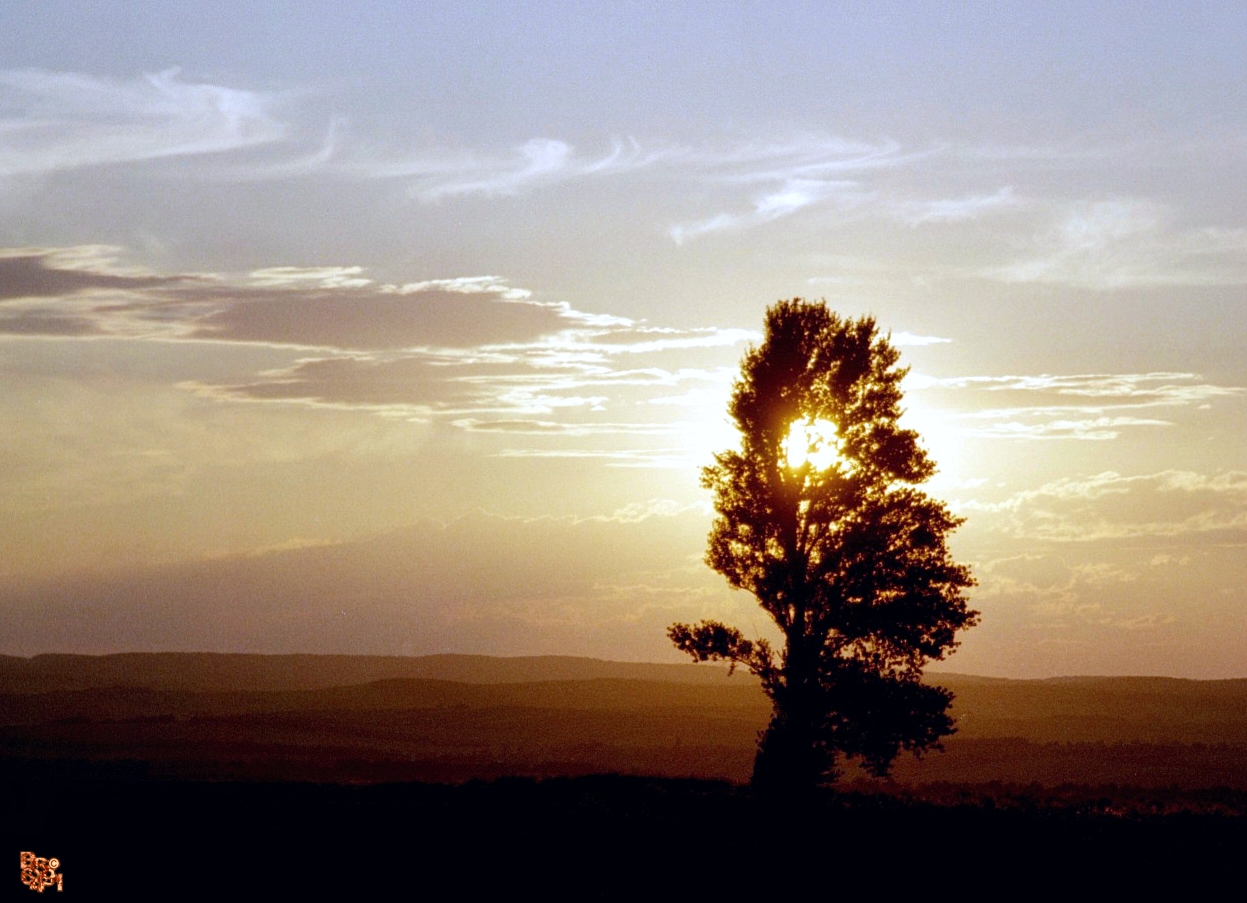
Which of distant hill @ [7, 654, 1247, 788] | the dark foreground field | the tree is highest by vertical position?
the tree

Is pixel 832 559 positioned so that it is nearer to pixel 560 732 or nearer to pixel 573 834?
pixel 573 834

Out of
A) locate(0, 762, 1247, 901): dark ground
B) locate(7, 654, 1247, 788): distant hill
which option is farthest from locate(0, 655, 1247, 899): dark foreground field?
locate(7, 654, 1247, 788): distant hill

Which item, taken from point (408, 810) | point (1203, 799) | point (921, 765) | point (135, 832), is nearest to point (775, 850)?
point (408, 810)

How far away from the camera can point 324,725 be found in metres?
114

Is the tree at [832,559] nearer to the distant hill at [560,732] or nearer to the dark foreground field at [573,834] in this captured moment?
the dark foreground field at [573,834]

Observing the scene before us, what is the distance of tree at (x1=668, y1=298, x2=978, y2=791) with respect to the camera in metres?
37.3

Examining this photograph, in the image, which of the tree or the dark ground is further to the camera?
the tree

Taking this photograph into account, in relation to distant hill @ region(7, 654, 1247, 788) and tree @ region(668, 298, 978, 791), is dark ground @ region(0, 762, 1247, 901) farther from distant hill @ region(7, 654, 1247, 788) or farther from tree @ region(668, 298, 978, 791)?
distant hill @ region(7, 654, 1247, 788)

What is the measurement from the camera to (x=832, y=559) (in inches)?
1479

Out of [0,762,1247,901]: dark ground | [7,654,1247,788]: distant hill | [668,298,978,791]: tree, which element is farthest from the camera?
[7,654,1247,788]: distant hill

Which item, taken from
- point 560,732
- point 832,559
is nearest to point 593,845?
point 832,559

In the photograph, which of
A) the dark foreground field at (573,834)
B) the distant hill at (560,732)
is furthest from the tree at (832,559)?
the distant hill at (560,732)

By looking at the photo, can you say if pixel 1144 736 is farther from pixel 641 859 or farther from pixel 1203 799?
pixel 641 859

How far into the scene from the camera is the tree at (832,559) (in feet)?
122
